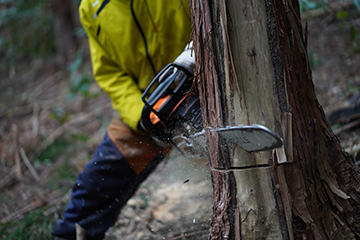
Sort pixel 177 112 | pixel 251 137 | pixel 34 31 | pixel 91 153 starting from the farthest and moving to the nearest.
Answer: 1. pixel 34 31
2. pixel 91 153
3. pixel 177 112
4. pixel 251 137

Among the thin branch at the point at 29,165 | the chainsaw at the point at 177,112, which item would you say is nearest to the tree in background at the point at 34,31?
the thin branch at the point at 29,165

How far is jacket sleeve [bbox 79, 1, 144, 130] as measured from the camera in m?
1.90

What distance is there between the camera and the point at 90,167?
6.68ft

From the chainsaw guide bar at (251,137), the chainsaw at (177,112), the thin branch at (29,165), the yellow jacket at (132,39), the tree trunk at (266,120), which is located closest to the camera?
the chainsaw guide bar at (251,137)

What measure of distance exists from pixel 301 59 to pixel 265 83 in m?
0.20

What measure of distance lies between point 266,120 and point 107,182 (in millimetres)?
1281

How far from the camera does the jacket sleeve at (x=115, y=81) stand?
1.90 metres

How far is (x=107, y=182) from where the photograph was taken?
79.4 inches

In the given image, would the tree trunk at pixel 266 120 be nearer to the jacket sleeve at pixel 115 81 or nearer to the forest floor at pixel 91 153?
the forest floor at pixel 91 153

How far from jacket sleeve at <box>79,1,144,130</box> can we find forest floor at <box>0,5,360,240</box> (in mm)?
377

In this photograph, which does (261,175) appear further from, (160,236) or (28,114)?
(28,114)

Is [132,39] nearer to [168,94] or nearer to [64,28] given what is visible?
[168,94]

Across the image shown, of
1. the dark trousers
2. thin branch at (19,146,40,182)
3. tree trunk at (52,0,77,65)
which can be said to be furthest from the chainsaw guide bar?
tree trunk at (52,0,77,65)

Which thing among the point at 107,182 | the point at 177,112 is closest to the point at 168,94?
the point at 177,112
